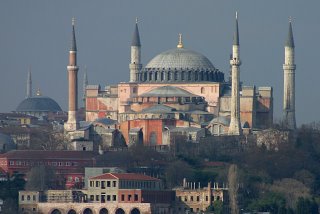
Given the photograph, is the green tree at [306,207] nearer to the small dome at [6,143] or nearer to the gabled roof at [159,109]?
the gabled roof at [159,109]

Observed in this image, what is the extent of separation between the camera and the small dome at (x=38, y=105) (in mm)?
159875

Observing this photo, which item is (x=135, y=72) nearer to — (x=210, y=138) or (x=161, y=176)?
(x=210, y=138)

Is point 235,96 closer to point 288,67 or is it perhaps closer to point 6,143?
point 288,67

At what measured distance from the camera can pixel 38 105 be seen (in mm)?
160750

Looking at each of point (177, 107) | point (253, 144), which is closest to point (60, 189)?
point (253, 144)

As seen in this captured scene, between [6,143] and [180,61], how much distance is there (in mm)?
12116

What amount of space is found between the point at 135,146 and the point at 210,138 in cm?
490

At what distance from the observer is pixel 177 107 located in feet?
401

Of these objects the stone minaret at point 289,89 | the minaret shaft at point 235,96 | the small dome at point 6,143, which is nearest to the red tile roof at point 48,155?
the small dome at point 6,143

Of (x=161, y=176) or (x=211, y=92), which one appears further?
(x=211, y=92)

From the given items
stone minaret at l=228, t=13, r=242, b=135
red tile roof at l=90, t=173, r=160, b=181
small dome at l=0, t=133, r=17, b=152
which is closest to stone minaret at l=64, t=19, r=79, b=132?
small dome at l=0, t=133, r=17, b=152

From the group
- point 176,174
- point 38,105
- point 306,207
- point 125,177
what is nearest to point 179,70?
point 176,174

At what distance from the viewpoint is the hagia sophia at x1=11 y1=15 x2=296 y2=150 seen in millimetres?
116875

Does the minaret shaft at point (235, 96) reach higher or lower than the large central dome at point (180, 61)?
lower
